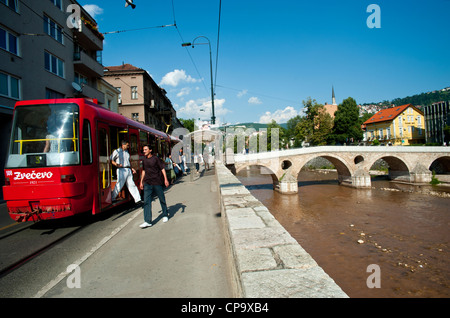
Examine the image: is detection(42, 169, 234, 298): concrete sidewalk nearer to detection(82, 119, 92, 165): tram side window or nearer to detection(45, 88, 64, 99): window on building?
detection(82, 119, 92, 165): tram side window

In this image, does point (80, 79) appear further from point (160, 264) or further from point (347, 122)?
point (347, 122)

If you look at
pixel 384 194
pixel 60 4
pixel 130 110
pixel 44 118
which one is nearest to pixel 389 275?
pixel 44 118

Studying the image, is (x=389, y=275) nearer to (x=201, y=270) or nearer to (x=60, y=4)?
(x=201, y=270)

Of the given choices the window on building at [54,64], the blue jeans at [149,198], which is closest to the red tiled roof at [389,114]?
the window on building at [54,64]

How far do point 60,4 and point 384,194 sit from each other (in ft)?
116

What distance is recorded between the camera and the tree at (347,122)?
179ft

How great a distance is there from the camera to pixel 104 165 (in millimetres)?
6609

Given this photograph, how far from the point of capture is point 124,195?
297 inches

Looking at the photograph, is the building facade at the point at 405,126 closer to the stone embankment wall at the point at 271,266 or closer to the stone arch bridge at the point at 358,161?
the stone arch bridge at the point at 358,161

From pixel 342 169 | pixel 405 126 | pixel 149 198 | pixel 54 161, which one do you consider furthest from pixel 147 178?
pixel 405 126

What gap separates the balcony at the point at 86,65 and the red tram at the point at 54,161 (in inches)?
671

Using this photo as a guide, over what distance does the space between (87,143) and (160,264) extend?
150 inches

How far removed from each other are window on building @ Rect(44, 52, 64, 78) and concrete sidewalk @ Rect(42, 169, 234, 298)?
1697 cm

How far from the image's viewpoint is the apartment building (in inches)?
545
